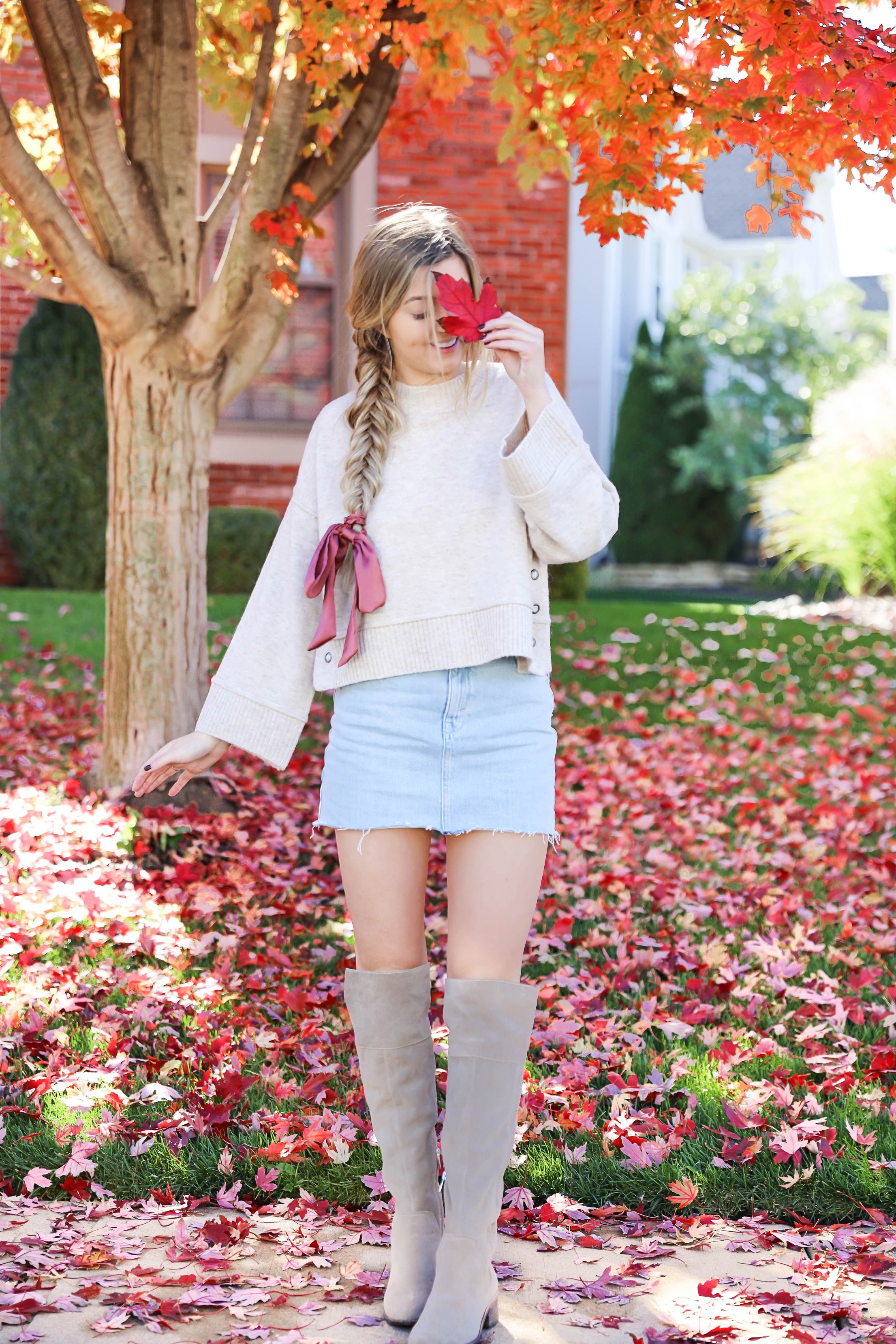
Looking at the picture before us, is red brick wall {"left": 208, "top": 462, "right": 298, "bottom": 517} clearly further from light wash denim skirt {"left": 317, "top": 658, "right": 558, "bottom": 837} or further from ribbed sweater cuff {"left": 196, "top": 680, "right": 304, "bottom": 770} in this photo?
light wash denim skirt {"left": 317, "top": 658, "right": 558, "bottom": 837}

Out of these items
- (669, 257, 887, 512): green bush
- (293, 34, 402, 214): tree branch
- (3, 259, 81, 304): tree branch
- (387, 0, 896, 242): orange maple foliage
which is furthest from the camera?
(669, 257, 887, 512): green bush

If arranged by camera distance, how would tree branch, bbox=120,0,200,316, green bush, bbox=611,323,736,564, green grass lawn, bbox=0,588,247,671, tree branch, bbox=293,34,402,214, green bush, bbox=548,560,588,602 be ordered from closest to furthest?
tree branch, bbox=120,0,200,316 < tree branch, bbox=293,34,402,214 < green grass lawn, bbox=0,588,247,671 < green bush, bbox=548,560,588,602 < green bush, bbox=611,323,736,564

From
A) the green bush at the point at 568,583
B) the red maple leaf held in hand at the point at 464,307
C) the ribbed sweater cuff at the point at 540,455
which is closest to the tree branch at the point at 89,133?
the red maple leaf held in hand at the point at 464,307

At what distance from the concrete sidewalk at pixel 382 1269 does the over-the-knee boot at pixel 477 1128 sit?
160mm

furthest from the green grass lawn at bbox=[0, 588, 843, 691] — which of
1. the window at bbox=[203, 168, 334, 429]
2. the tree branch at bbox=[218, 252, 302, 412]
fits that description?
the tree branch at bbox=[218, 252, 302, 412]

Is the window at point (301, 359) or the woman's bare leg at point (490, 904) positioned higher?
the window at point (301, 359)

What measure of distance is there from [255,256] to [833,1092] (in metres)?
3.44

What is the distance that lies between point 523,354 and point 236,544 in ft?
26.4

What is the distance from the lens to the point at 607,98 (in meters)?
4.00

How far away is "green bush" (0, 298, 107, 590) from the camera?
10047 mm

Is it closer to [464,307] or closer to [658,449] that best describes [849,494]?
[658,449]

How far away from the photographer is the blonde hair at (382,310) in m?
2.24

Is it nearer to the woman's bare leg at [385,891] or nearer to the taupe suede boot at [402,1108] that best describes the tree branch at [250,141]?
the woman's bare leg at [385,891]

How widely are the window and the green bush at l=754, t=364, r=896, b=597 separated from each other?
4.06 m
